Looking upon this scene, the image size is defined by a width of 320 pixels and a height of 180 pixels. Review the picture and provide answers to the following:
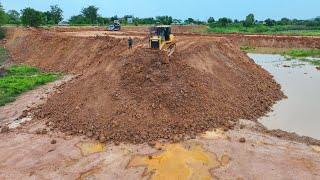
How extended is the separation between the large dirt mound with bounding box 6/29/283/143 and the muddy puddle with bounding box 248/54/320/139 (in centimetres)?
74

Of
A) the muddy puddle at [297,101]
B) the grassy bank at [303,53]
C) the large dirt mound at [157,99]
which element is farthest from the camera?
the grassy bank at [303,53]

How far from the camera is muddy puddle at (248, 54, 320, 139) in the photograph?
18.1 m

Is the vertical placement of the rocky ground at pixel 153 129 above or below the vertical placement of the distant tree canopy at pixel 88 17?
below

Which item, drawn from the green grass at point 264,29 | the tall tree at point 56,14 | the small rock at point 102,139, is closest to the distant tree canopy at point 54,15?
the tall tree at point 56,14

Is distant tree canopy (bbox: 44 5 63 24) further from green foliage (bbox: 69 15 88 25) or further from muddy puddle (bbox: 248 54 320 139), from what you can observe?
muddy puddle (bbox: 248 54 320 139)

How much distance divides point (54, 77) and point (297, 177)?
1862cm

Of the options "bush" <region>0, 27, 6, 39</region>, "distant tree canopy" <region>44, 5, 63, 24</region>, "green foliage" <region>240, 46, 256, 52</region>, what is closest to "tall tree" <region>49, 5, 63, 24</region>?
"distant tree canopy" <region>44, 5, 63, 24</region>

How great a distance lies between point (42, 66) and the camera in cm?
3288

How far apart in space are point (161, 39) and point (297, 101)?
7.51 meters

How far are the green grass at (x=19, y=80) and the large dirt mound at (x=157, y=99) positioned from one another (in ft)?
12.9

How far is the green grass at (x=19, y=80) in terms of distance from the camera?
75.7 ft

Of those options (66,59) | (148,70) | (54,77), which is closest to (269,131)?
(148,70)

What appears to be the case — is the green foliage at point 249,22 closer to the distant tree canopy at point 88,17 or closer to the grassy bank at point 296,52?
the distant tree canopy at point 88,17

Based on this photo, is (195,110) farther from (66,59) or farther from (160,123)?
(66,59)
